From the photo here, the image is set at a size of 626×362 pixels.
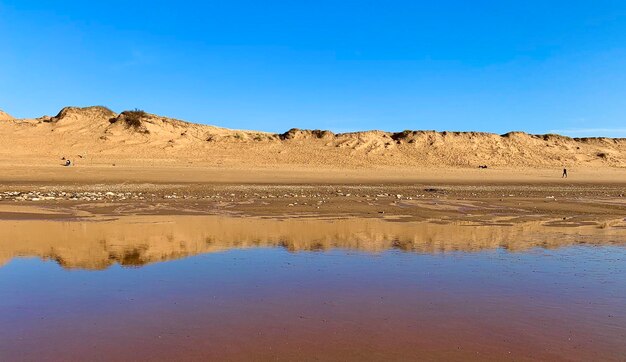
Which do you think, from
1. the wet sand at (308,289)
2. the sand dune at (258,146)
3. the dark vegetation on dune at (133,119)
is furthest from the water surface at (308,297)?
the dark vegetation on dune at (133,119)

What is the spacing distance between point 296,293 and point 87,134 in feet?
198

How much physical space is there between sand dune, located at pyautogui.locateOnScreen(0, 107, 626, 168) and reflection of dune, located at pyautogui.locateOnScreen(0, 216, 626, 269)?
3583 cm

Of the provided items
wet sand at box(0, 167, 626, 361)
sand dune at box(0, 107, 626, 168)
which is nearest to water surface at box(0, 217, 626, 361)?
wet sand at box(0, 167, 626, 361)

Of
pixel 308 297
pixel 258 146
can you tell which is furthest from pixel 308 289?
pixel 258 146

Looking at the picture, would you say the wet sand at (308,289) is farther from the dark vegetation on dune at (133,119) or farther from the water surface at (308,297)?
the dark vegetation on dune at (133,119)

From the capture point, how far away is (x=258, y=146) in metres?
61.1

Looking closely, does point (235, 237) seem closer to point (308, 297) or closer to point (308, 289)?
point (308, 289)

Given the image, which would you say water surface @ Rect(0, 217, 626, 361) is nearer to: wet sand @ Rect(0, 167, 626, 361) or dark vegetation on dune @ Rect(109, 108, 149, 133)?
wet sand @ Rect(0, 167, 626, 361)

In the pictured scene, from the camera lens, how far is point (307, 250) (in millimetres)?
9609

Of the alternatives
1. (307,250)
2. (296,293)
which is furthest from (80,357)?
(307,250)

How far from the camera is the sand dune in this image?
177 feet

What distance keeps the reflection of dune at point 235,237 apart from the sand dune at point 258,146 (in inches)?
1411

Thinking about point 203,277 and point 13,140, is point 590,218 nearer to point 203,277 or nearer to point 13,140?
point 203,277

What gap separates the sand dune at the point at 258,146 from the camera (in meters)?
53.9
